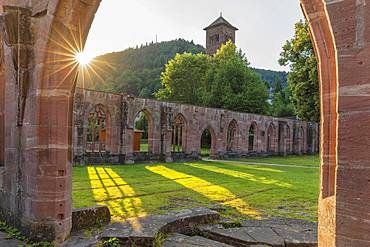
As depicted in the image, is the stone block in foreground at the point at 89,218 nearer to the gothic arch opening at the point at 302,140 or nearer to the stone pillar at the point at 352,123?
the stone pillar at the point at 352,123

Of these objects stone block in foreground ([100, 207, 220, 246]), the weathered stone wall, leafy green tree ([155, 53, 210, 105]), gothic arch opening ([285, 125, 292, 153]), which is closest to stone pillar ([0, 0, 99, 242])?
stone block in foreground ([100, 207, 220, 246])

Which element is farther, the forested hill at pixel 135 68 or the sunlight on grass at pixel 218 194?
the forested hill at pixel 135 68

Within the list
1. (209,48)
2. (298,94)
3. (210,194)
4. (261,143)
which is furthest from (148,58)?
(210,194)

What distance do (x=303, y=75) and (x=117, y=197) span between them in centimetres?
1916

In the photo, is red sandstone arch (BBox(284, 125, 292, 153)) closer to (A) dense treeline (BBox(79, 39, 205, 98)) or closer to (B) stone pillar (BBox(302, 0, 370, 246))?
(A) dense treeline (BBox(79, 39, 205, 98))

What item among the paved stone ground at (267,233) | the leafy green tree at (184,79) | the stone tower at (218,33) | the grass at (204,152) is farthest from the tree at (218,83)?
the paved stone ground at (267,233)

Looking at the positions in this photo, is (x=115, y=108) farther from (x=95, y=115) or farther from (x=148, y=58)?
(x=148, y=58)

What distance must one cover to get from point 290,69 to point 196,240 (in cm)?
2394

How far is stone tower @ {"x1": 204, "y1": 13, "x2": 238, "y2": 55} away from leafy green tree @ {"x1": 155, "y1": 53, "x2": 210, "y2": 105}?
19.8 m

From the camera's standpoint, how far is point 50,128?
4.22 metres

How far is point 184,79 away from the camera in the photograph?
40781mm

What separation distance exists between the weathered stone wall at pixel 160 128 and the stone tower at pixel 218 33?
31.2m

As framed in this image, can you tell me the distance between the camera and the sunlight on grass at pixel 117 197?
6.79 metres

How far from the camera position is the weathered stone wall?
1814 cm
